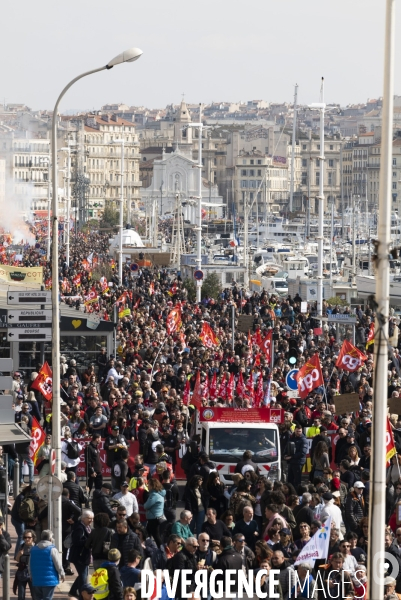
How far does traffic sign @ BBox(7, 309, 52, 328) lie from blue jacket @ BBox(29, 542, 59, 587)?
33.6 ft

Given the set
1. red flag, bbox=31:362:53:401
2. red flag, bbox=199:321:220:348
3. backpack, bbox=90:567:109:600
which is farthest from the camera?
red flag, bbox=199:321:220:348

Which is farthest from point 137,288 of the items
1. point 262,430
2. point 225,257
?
point 225,257

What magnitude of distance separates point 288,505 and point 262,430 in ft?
13.2

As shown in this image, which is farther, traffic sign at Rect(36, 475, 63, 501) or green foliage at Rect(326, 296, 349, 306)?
green foliage at Rect(326, 296, 349, 306)

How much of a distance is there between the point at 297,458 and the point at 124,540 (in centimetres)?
613

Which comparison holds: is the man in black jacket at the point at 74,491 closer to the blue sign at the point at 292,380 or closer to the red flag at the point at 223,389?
the red flag at the point at 223,389

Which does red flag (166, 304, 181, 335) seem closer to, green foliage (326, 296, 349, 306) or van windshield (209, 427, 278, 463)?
van windshield (209, 427, 278, 463)

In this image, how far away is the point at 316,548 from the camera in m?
13.8

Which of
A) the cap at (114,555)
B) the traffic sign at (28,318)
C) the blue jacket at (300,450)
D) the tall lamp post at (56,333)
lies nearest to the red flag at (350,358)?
the traffic sign at (28,318)

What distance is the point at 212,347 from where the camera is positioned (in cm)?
3225

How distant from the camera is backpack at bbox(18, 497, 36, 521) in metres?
15.7

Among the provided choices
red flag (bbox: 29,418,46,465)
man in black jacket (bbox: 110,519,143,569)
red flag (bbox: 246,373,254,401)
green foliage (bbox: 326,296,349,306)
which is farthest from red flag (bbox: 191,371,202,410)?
green foliage (bbox: 326,296,349,306)

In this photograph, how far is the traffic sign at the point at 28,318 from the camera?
77.7 feet

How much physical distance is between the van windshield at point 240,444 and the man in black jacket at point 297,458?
0.38 m
